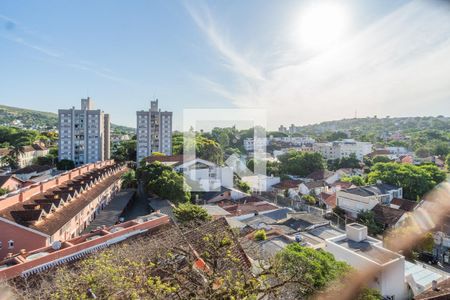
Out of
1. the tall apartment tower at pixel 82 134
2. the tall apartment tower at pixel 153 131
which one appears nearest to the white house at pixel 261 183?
the tall apartment tower at pixel 153 131

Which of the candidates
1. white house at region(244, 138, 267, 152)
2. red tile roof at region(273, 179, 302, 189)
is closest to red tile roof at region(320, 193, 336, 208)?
red tile roof at region(273, 179, 302, 189)

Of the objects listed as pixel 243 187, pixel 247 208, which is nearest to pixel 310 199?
pixel 243 187

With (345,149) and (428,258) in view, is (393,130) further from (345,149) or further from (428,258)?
(428,258)

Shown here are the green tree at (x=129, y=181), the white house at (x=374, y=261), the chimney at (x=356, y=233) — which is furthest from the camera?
the green tree at (x=129, y=181)

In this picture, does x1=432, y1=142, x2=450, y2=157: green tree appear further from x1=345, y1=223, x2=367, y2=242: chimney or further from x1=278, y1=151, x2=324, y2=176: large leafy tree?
x1=345, y1=223, x2=367, y2=242: chimney

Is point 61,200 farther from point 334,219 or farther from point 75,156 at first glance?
point 75,156

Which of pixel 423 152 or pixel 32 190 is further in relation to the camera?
pixel 423 152

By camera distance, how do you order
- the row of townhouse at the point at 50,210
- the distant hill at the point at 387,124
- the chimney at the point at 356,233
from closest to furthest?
the chimney at the point at 356,233, the row of townhouse at the point at 50,210, the distant hill at the point at 387,124

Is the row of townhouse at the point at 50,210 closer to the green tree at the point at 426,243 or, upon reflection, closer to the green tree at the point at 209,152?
the green tree at the point at 209,152
